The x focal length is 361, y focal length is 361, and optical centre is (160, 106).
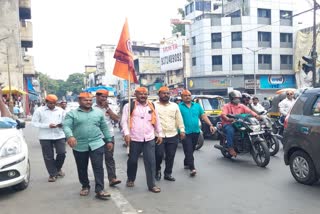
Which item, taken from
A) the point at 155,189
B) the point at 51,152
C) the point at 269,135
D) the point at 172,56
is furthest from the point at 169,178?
the point at 172,56

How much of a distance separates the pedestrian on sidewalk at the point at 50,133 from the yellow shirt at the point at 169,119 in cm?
193

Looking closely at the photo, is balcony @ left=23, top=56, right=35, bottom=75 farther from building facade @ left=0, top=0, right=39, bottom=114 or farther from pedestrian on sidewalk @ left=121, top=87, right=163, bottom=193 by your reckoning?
pedestrian on sidewalk @ left=121, top=87, right=163, bottom=193

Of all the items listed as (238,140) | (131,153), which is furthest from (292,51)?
(131,153)

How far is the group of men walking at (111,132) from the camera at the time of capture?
17.3 ft

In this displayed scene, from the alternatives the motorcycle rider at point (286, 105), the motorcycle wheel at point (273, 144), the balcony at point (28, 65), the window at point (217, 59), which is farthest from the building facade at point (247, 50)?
the motorcycle wheel at point (273, 144)

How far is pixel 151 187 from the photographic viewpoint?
5.67 m

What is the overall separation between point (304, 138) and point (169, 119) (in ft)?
7.38

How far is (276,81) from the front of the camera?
42094mm

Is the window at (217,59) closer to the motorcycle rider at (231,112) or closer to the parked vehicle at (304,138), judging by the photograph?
the motorcycle rider at (231,112)

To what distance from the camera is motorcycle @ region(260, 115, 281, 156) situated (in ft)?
27.1

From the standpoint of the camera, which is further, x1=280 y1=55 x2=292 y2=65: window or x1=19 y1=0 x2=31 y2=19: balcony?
x1=280 y1=55 x2=292 y2=65: window

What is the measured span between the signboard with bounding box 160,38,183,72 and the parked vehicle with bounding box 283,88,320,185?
38975mm

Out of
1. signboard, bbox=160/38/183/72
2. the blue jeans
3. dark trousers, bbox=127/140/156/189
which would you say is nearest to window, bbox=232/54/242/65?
signboard, bbox=160/38/183/72

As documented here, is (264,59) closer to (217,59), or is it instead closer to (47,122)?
(217,59)
